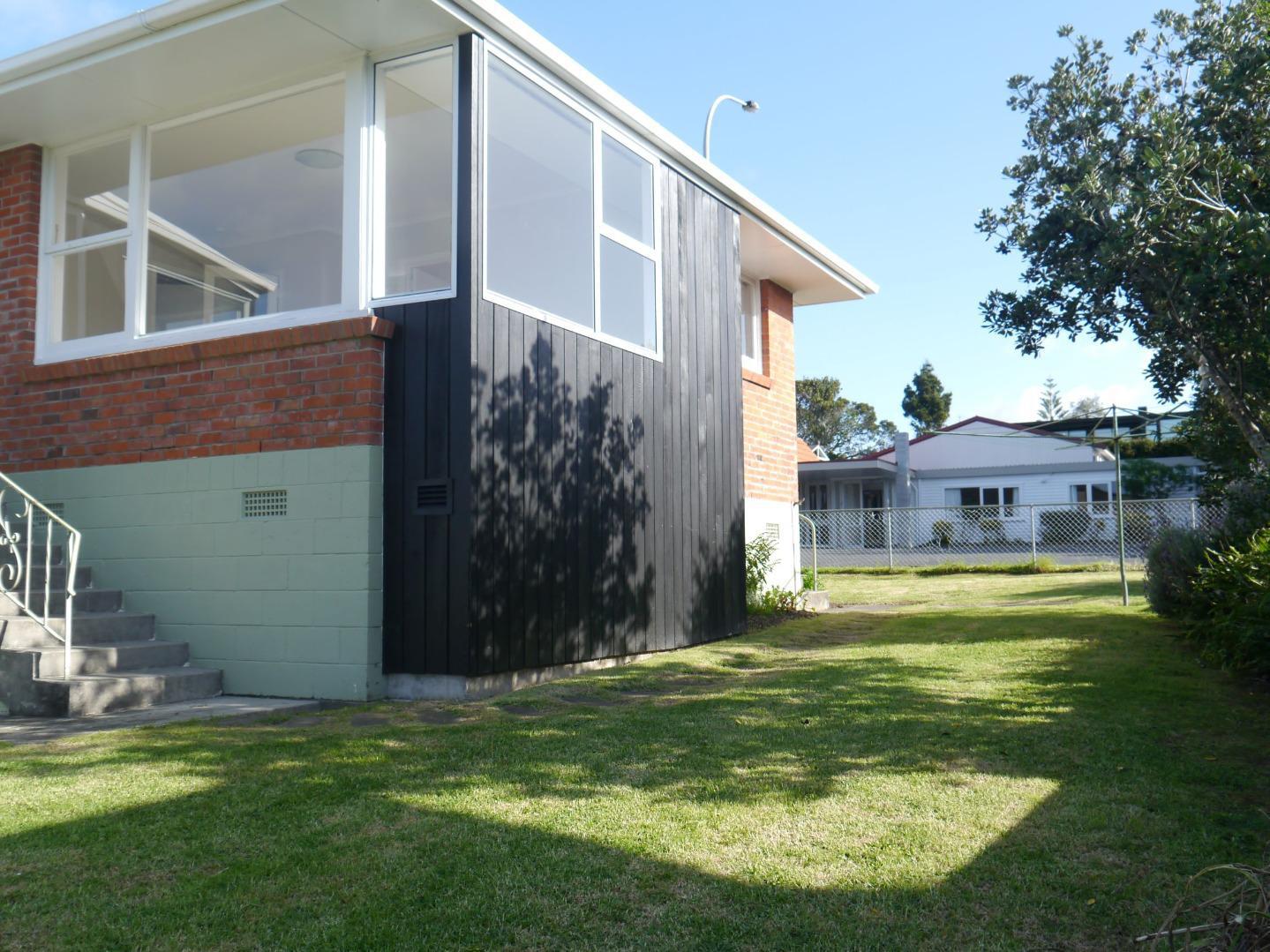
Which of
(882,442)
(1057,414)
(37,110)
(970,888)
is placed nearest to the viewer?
(970,888)

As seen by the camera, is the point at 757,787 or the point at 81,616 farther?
the point at 81,616

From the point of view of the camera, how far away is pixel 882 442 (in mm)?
64562

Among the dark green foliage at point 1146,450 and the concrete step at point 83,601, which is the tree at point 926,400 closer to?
the dark green foliage at point 1146,450

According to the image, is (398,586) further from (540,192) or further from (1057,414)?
(1057,414)

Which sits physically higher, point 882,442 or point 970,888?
point 882,442

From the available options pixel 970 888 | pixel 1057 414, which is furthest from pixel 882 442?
pixel 970 888

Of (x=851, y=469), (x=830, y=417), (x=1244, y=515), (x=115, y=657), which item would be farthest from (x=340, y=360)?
(x=830, y=417)

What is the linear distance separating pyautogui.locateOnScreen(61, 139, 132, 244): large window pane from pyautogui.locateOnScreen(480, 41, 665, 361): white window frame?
3223 mm

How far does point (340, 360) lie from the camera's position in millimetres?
6340

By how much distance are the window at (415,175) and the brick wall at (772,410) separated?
437 centimetres

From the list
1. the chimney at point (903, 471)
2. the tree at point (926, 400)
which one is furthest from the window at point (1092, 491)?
the tree at point (926, 400)

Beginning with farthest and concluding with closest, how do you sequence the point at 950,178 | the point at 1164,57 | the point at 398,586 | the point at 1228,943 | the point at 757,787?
the point at 950,178 < the point at 1164,57 < the point at 398,586 < the point at 757,787 < the point at 1228,943

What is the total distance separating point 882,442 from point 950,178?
2076 inches

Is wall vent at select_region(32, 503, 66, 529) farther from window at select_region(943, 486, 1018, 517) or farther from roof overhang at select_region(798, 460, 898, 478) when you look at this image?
window at select_region(943, 486, 1018, 517)
